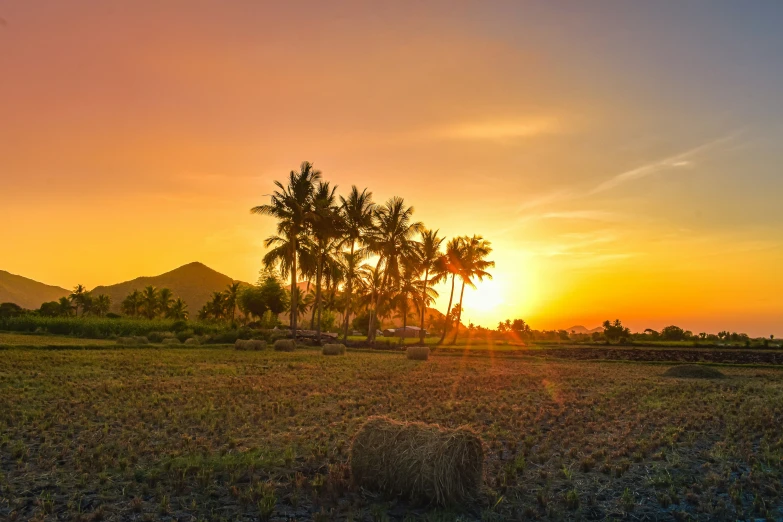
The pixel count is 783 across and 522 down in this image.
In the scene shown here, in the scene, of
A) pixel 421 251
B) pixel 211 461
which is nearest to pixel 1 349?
pixel 211 461

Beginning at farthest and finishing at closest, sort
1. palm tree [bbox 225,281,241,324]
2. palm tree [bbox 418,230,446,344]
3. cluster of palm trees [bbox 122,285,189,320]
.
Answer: cluster of palm trees [bbox 122,285,189,320]
palm tree [bbox 225,281,241,324]
palm tree [bbox 418,230,446,344]

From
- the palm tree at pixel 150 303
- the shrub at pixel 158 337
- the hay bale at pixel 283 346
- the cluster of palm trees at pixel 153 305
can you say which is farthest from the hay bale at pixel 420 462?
the palm tree at pixel 150 303

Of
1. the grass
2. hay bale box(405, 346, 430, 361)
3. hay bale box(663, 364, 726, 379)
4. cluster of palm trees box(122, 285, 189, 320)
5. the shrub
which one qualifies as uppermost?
cluster of palm trees box(122, 285, 189, 320)

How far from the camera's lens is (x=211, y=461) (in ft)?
30.0

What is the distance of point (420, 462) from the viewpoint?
7781 mm

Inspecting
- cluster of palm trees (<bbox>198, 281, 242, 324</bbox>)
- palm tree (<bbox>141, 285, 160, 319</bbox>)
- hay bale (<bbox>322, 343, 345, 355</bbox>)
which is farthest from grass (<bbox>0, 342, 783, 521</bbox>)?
palm tree (<bbox>141, 285, 160, 319</bbox>)

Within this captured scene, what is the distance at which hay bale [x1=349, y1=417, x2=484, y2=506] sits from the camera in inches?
300

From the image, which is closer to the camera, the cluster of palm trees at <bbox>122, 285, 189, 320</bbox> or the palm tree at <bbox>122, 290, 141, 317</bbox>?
the cluster of palm trees at <bbox>122, 285, 189, 320</bbox>

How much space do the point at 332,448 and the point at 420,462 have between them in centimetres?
293

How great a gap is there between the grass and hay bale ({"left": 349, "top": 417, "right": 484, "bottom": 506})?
0.25m

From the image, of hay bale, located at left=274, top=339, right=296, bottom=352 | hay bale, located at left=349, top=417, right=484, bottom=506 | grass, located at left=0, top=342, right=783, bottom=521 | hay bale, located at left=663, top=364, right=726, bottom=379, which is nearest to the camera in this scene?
grass, located at left=0, top=342, right=783, bottom=521

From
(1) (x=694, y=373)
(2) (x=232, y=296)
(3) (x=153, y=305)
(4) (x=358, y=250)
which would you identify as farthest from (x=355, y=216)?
(3) (x=153, y=305)

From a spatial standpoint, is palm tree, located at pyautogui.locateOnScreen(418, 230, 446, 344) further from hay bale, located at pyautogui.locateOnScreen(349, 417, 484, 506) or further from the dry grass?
hay bale, located at pyautogui.locateOnScreen(349, 417, 484, 506)

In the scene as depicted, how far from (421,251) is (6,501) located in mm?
51558
